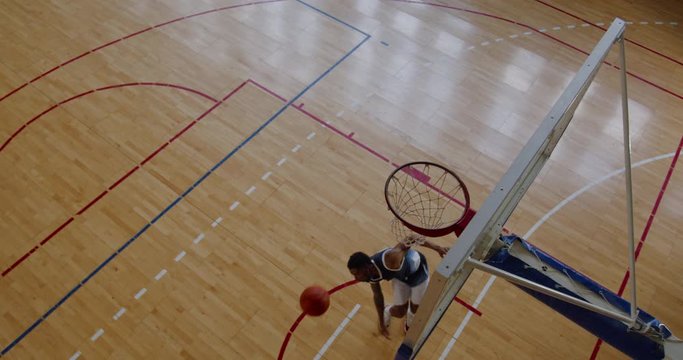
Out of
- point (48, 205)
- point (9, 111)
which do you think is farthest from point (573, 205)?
point (9, 111)

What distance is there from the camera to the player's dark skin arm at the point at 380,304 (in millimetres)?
5248

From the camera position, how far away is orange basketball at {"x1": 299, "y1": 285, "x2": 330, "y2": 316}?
5.81m

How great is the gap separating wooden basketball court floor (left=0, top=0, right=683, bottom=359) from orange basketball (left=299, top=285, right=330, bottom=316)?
7.3 inches

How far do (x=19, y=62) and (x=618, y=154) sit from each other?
8.67m

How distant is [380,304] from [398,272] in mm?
534

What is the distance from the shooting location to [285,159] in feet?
24.0

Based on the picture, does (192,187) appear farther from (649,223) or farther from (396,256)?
(649,223)

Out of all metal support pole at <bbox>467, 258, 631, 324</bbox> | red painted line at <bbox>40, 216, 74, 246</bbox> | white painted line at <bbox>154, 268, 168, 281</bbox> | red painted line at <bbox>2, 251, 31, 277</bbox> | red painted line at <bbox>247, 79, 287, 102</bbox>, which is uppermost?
metal support pole at <bbox>467, 258, 631, 324</bbox>

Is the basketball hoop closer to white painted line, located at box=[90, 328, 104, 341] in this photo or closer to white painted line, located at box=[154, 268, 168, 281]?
white painted line, located at box=[154, 268, 168, 281]

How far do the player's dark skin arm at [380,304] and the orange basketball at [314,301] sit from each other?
1.84ft

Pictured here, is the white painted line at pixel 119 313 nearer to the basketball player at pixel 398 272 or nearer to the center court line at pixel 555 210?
the basketball player at pixel 398 272

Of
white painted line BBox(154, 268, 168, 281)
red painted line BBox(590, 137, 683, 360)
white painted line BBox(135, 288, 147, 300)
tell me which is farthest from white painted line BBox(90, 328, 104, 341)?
red painted line BBox(590, 137, 683, 360)

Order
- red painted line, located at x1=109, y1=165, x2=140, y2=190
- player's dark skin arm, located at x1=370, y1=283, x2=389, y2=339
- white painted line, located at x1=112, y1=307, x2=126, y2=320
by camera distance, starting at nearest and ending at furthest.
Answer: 1. player's dark skin arm, located at x1=370, y1=283, x2=389, y2=339
2. white painted line, located at x1=112, y1=307, x2=126, y2=320
3. red painted line, located at x1=109, y1=165, x2=140, y2=190

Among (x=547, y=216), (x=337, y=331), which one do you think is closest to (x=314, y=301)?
(x=337, y=331)
